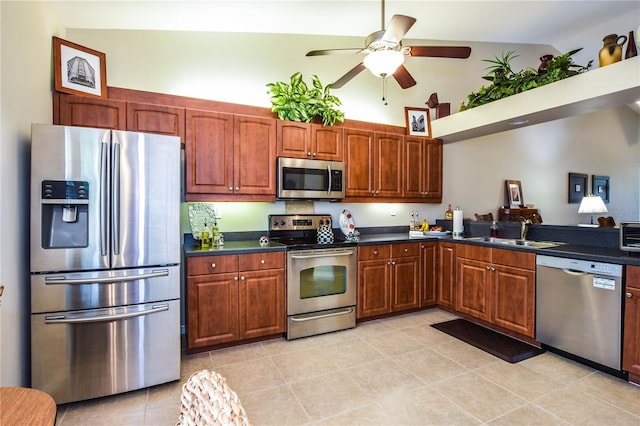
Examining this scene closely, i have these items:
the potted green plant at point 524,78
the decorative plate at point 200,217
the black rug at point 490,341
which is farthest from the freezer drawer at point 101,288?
the potted green plant at point 524,78

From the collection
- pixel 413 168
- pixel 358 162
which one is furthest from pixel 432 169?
pixel 358 162

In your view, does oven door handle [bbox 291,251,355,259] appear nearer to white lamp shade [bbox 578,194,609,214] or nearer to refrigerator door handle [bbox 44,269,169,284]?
refrigerator door handle [bbox 44,269,169,284]

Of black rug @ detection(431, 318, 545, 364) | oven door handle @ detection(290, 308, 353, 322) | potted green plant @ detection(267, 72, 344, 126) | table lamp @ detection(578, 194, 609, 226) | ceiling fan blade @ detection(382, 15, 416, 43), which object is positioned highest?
ceiling fan blade @ detection(382, 15, 416, 43)

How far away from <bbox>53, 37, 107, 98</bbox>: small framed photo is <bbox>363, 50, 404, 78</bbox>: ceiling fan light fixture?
235cm

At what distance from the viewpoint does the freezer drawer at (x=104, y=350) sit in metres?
2.00

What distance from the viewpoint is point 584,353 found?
2.55m

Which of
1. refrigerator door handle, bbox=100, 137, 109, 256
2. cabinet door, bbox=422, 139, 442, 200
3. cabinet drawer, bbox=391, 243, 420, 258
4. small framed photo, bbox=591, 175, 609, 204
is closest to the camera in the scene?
refrigerator door handle, bbox=100, 137, 109, 256

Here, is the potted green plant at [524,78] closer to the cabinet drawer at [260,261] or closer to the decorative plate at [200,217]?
the cabinet drawer at [260,261]

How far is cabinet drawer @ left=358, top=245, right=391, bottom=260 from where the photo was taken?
341 cm

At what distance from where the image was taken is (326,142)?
11.7ft

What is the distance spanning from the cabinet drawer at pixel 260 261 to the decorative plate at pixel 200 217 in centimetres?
59

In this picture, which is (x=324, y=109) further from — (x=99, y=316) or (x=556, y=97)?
(x=99, y=316)

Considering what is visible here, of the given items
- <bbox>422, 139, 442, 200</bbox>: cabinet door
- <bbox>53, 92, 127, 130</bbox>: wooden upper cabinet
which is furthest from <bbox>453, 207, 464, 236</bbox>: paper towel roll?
<bbox>53, 92, 127, 130</bbox>: wooden upper cabinet

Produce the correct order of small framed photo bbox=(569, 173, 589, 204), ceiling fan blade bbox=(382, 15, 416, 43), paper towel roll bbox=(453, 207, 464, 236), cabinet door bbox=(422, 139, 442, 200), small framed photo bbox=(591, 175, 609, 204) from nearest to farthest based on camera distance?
ceiling fan blade bbox=(382, 15, 416, 43), paper towel roll bbox=(453, 207, 464, 236), cabinet door bbox=(422, 139, 442, 200), small framed photo bbox=(569, 173, 589, 204), small framed photo bbox=(591, 175, 609, 204)
